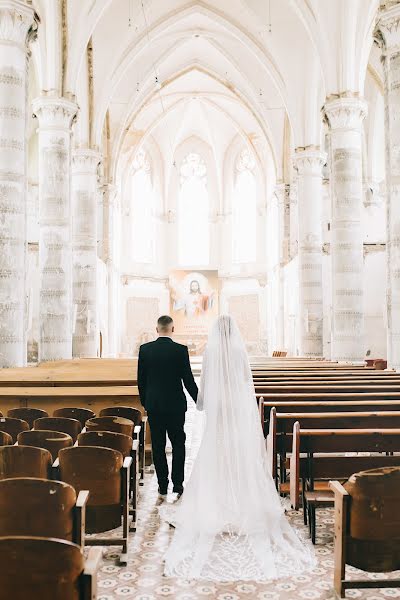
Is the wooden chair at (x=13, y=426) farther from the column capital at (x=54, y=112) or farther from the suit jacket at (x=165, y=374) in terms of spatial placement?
the column capital at (x=54, y=112)

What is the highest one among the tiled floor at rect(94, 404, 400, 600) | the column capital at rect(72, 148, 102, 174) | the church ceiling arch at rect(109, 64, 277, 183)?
the church ceiling arch at rect(109, 64, 277, 183)

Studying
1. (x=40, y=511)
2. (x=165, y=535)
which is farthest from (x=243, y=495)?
(x=40, y=511)

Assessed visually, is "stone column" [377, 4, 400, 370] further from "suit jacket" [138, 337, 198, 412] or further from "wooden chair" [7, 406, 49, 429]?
"wooden chair" [7, 406, 49, 429]

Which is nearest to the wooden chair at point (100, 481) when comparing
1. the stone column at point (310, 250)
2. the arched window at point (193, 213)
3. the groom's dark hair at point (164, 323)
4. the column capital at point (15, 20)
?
the groom's dark hair at point (164, 323)

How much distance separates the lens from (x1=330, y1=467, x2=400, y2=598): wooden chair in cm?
339

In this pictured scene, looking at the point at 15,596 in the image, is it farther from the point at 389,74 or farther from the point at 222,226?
the point at 222,226

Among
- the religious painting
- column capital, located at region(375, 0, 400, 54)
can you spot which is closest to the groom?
column capital, located at region(375, 0, 400, 54)

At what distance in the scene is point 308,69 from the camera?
2169cm

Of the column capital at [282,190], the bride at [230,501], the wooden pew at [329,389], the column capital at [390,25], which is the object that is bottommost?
the bride at [230,501]

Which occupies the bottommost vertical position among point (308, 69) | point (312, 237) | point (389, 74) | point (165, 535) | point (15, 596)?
point (165, 535)

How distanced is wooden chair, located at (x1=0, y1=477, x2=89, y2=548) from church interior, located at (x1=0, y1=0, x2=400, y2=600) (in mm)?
10

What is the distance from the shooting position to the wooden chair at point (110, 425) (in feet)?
18.1

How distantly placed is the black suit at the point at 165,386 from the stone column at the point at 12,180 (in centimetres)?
565

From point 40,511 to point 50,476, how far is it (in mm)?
1094
